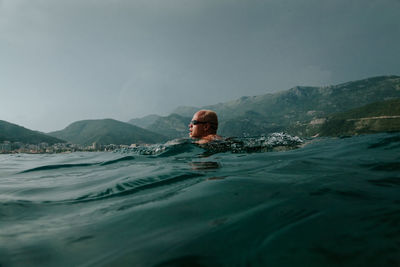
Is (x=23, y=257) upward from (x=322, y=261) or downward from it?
downward

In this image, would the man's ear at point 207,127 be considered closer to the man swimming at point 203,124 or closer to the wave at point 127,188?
the man swimming at point 203,124

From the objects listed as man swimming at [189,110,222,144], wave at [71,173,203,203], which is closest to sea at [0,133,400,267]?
wave at [71,173,203,203]

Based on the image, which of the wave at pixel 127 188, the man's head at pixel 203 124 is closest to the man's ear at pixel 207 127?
the man's head at pixel 203 124

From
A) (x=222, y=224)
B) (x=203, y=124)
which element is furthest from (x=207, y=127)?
(x=222, y=224)

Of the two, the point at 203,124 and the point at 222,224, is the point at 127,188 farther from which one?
the point at 203,124

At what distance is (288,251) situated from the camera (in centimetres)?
179

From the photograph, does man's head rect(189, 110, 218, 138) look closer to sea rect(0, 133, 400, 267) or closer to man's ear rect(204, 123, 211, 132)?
man's ear rect(204, 123, 211, 132)

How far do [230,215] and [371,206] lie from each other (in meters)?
1.73

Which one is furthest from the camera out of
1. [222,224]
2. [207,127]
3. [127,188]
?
[207,127]

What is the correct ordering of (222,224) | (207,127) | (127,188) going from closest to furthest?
(222,224), (127,188), (207,127)

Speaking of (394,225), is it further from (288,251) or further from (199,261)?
(199,261)

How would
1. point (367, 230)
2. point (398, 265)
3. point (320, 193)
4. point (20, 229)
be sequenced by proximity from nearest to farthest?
point (398, 265) < point (367, 230) < point (20, 229) < point (320, 193)

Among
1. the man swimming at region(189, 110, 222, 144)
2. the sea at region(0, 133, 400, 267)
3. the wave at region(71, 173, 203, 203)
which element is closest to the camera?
the sea at region(0, 133, 400, 267)

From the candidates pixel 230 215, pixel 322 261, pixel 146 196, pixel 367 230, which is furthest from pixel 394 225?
pixel 146 196
